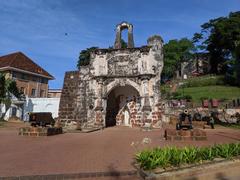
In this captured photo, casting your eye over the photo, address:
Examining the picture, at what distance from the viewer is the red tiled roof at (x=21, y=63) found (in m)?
38.2

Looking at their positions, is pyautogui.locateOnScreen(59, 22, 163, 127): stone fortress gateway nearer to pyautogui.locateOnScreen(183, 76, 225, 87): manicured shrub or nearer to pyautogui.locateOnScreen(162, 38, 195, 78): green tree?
pyautogui.locateOnScreen(183, 76, 225, 87): manicured shrub

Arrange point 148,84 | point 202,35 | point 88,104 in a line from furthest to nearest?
1. point 202,35
2. point 88,104
3. point 148,84

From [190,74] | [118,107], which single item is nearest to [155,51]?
[118,107]

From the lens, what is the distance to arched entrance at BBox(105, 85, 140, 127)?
21.0 meters

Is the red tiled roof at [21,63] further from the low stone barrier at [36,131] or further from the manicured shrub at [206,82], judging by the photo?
the manicured shrub at [206,82]

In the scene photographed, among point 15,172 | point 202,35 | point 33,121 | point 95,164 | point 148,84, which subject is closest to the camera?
point 15,172

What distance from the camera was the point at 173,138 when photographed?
36.7ft

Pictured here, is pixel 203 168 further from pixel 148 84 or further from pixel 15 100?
pixel 15 100

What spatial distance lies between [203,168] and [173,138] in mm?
5472

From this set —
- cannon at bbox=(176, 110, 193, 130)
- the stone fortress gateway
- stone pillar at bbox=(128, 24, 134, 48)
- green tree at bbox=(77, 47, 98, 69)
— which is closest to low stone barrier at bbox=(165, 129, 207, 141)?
cannon at bbox=(176, 110, 193, 130)

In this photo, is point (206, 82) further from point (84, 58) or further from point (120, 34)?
point (120, 34)

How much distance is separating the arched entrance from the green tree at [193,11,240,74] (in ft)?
113

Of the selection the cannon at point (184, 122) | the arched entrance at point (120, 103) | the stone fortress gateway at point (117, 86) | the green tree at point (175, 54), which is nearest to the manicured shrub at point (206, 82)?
the green tree at point (175, 54)

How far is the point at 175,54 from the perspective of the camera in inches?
2431
